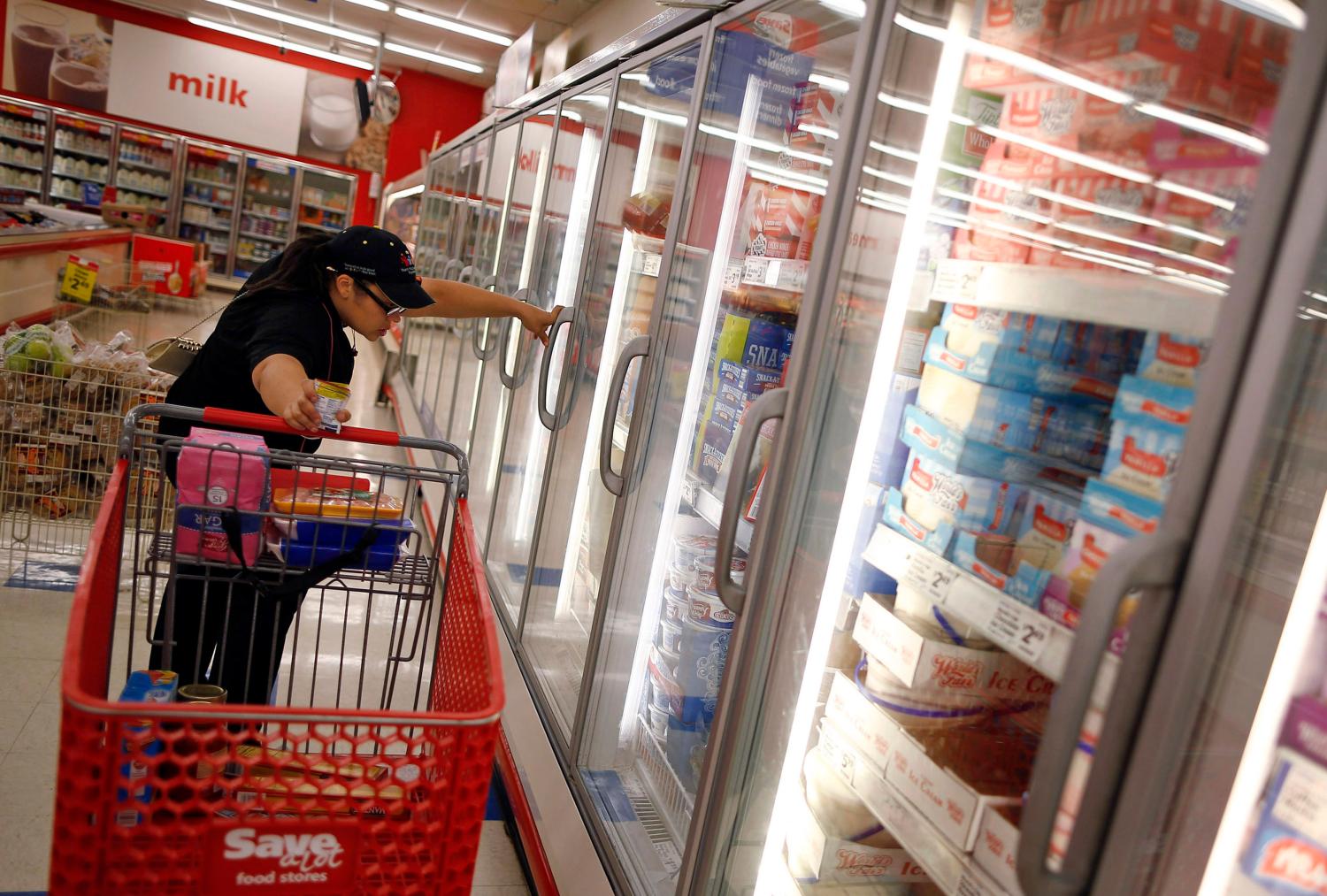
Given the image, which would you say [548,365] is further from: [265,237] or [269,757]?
[265,237]

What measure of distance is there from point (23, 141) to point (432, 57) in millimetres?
6305

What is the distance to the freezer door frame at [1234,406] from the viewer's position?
2.79 ft

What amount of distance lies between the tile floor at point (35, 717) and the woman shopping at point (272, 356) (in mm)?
301

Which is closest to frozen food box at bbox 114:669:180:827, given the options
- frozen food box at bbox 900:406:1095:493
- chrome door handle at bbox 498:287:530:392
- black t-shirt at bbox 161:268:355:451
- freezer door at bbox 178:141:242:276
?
black t-shirt at bbox 161:268:355:451

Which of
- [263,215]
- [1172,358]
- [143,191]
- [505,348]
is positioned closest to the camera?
[1172,358]

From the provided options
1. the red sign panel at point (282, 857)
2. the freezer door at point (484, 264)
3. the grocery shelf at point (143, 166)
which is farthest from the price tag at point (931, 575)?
the grocery shelf at point (143, 166)

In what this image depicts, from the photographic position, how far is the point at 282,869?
1259mm

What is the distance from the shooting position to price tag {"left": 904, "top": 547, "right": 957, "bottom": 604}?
1.29 metres

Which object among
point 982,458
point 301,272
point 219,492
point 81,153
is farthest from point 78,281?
point 81,153

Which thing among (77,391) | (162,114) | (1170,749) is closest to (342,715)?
(1170,749)

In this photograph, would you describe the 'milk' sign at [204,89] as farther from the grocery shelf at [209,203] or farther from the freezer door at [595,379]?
the freezer door at [595,379]

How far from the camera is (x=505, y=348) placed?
422 cm

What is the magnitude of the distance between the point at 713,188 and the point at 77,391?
2.93 meters

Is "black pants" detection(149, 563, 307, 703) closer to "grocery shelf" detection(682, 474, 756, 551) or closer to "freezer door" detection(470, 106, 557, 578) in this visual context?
"grocery shelf" detection(682, 474, 756, 551)
